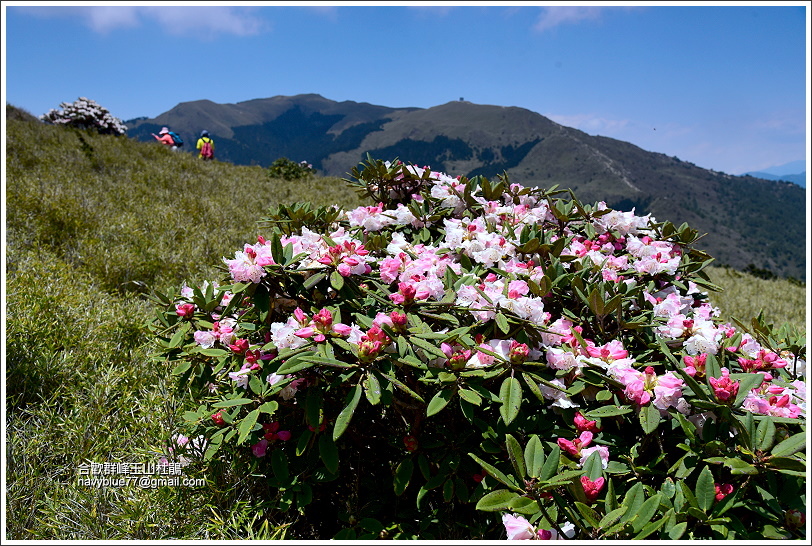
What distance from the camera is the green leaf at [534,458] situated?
1110 millimetres

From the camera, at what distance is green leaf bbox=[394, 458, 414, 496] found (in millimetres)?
1413

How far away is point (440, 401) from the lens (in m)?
1.24

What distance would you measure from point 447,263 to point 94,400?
6.17ft

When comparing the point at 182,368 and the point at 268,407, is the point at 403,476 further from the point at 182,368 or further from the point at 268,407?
the point at 182,368

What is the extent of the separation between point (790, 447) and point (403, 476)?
3.39 ft

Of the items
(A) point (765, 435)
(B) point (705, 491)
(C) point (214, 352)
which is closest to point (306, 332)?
(C) point (214, 352)

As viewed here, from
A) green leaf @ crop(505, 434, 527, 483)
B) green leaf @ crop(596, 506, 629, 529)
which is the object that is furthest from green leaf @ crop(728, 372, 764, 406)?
green leaf @ crop(505, 434, 527, 483)

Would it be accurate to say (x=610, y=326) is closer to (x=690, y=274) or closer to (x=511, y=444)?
(x=690, y=274)

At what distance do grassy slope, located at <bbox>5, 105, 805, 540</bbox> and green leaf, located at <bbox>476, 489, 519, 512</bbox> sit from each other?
2.82 feet

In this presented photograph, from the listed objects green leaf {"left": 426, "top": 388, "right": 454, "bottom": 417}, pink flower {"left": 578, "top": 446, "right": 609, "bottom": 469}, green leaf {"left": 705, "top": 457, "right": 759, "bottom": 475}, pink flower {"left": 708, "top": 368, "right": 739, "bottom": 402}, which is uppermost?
pink flower {"left": 708, "top": 368, "right": 739, "bottom": 402}

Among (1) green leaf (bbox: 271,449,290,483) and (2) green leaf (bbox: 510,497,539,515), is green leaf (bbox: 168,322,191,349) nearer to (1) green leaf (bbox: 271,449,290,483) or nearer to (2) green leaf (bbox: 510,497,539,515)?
(1) green leaf (bbox: 271,449,290,483)

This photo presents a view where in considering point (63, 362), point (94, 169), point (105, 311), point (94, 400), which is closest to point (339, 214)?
point (94, 400)

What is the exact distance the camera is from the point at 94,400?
2.21 metres

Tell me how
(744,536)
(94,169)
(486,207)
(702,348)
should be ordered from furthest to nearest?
(94,169)
(486,207)
(702,348)
(744,536)
